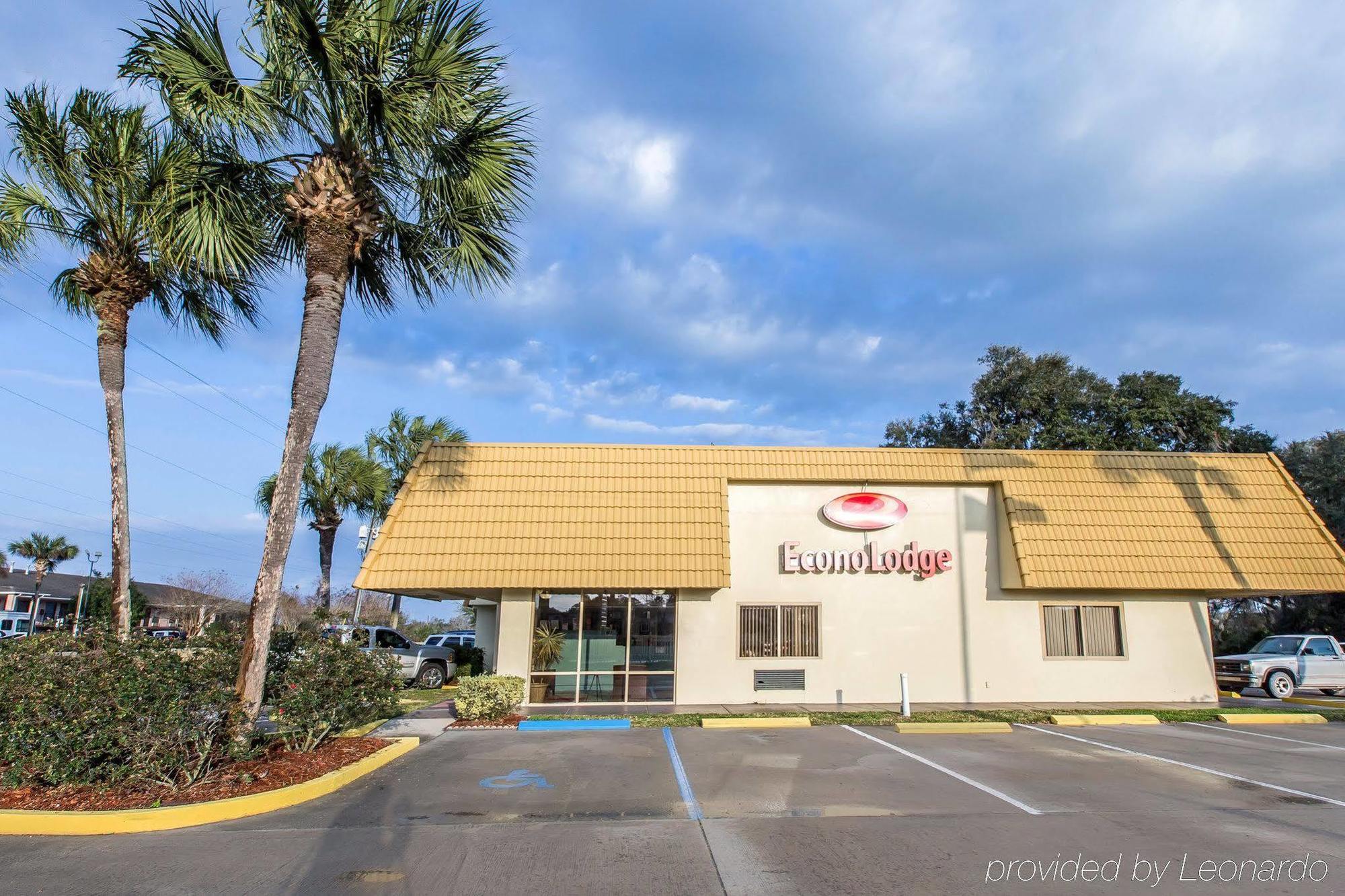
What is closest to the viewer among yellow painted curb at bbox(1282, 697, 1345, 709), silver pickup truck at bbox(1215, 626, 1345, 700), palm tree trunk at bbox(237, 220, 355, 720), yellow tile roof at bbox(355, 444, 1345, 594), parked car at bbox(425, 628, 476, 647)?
palm tree trunk at bbox(237, 220, 355, 720)

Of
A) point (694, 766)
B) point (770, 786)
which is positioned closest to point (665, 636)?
point (694, 766)

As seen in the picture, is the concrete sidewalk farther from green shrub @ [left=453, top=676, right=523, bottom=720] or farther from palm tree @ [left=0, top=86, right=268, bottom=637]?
palm tree @ [left=0, top=86, right=268, bottom=637]

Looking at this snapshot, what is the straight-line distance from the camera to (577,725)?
13.8 m

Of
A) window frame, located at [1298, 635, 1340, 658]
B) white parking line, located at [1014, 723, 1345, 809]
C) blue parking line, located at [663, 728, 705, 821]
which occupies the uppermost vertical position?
window frame, located at [1298, 635, 1340, 658]

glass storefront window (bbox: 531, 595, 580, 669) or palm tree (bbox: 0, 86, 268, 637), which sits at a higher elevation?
palm tree (bbox: 0, 86, 268, 637)

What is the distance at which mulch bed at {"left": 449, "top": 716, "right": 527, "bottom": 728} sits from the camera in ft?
45.0

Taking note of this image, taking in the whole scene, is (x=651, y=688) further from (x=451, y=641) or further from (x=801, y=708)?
(x=451, y=641)

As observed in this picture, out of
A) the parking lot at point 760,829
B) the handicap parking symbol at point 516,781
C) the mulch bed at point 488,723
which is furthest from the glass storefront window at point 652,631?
the handicap parking symbol at point 516,781

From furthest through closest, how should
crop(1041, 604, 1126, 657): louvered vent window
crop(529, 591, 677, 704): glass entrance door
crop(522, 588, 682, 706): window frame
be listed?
crop(1041, 604, 1126, 657): louvered vent window
crop(529, 591, 677, 704): glass entrance door
crop(522, 588, 682, 706): window frame

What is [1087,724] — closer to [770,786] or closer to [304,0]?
[770,786]

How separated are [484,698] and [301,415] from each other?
661 cm

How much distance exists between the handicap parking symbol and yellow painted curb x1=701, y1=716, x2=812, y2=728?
4.70 metres

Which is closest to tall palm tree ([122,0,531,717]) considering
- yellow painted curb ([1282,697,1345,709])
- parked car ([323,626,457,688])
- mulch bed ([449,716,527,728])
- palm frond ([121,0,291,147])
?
palm frond ([121,0,291,147])

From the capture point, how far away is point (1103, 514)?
17.4m
